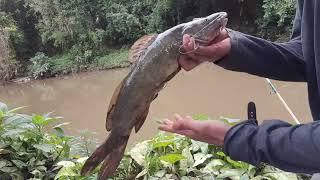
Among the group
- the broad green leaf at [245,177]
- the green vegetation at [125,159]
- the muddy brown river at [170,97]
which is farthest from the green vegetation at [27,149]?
the muddy brown river at [170,97]

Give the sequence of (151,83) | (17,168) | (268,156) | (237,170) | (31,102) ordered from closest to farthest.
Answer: (268,156) < (151,83) < (237,170) < (17,168) < (31,102)

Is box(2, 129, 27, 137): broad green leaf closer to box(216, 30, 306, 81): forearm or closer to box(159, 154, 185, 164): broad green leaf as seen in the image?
box(159, 154, 185, 164): broad green leaf

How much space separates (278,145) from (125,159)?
1359 mm

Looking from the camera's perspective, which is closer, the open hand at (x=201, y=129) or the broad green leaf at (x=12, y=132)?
the open hand at (x=201, y=129)

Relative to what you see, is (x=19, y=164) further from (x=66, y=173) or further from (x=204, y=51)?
(x=204, y=51)

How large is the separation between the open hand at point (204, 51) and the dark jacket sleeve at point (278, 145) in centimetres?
42

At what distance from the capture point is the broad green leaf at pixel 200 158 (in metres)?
2.42

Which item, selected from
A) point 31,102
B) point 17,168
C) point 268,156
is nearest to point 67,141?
point 17,168

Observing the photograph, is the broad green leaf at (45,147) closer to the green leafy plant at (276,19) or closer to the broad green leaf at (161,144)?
the broad green leaf at (161,144)

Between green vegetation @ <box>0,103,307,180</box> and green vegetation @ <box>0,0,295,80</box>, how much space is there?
13419 mm

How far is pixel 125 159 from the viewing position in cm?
256

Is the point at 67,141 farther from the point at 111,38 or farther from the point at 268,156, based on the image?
the point at 111,38

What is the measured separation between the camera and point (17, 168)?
2602 millimetres

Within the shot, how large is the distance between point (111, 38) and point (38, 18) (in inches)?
137
